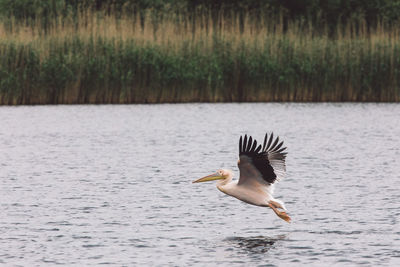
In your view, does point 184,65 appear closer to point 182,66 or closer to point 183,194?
point 182,66

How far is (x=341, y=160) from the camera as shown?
1694 cm

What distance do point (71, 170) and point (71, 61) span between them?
1077cm

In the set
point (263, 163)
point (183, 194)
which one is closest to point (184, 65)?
point (183, 194)

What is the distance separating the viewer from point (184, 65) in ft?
87.1

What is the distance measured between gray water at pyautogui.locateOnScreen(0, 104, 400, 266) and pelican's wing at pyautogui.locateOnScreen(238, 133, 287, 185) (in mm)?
607

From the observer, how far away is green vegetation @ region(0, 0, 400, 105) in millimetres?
25875

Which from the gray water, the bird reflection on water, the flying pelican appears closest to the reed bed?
the gray water

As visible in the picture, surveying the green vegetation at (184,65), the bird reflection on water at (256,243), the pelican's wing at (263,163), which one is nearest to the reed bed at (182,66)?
the green vegetation at (184,65)

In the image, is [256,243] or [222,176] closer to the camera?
[256,243]

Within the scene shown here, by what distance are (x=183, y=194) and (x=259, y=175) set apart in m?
2.74

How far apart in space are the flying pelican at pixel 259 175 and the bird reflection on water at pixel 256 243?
34 centimetres

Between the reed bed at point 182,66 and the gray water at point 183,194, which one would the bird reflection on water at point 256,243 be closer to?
the gray water at point 183,194

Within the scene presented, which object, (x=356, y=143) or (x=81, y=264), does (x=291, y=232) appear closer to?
(x=81, y=264)

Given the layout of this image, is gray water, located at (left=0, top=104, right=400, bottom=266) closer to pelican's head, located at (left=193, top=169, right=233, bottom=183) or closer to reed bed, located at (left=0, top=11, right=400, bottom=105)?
pelican's head, located at (left=193, top=169, right=233, bottom=183)
